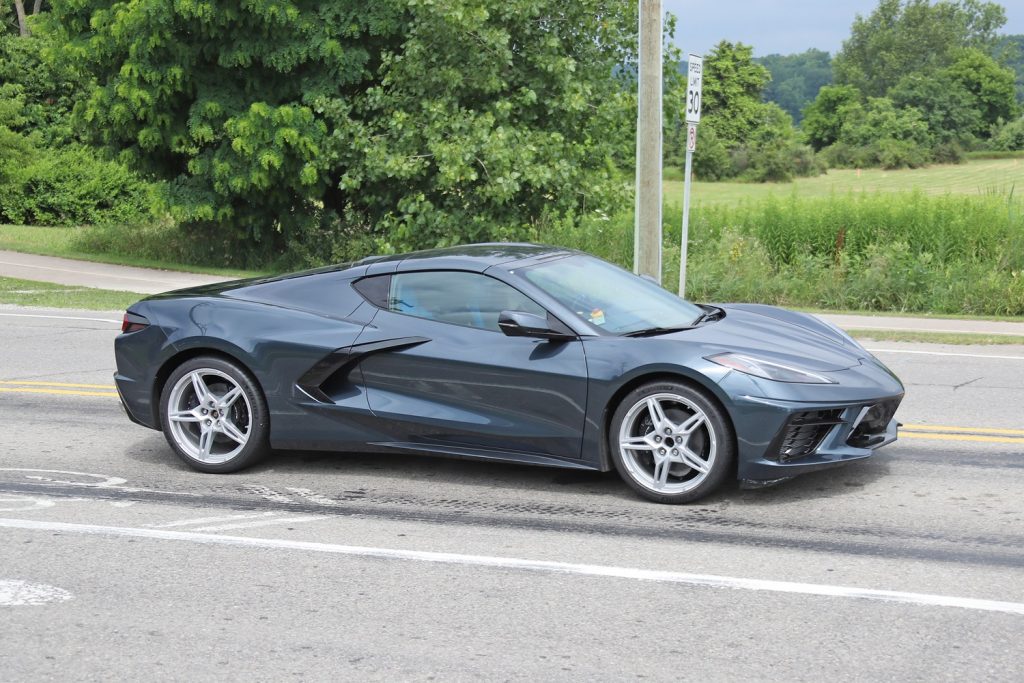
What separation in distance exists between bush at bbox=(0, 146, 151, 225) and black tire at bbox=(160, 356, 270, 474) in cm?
3301

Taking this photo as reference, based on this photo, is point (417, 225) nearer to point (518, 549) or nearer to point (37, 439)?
point (37, 439)

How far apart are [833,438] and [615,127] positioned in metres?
17.4

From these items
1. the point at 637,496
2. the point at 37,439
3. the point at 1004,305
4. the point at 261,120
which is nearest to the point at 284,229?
the point at 261,120

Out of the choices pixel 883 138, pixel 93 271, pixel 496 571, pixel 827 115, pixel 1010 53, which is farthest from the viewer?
pixel 1010 53

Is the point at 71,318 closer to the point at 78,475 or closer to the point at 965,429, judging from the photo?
the point at 78,475

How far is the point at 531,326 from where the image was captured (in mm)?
6656

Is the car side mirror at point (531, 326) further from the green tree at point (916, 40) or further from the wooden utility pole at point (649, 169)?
the green tree at point (916, 40)

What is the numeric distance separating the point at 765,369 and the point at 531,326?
4.11ft

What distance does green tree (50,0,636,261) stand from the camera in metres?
21.9

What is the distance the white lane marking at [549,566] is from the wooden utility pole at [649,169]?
30.0 feet

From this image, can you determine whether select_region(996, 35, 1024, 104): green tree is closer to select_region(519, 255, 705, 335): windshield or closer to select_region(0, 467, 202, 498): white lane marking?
select_region(519, 255, 705, 335): windshield

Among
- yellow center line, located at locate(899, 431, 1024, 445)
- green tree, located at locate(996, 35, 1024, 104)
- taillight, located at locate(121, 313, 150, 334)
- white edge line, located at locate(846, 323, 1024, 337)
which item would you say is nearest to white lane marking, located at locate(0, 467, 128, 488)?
taillight, located at locate(121, 313, 150, 334)

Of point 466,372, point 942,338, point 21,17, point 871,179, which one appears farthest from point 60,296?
point 871,179

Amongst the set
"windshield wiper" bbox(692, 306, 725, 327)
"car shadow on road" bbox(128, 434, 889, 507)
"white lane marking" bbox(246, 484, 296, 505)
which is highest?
"windshield wiper" bbox(692, 306, 725, 327)
